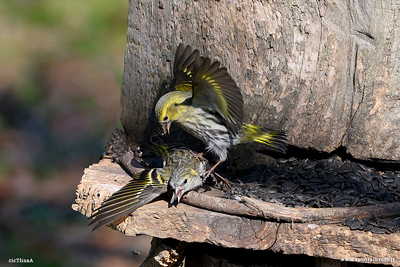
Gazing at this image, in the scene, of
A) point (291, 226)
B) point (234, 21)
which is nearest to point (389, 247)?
point (291, 226)

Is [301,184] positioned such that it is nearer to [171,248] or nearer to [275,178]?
[275,178]

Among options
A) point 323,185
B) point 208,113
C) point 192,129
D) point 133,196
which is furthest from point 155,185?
point 323,185

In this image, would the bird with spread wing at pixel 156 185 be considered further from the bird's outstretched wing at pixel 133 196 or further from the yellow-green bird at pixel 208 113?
the yellow-green bird at pixel 208 113

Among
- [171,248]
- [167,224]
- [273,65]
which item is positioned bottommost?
[171,248]

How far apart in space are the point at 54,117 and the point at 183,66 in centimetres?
349

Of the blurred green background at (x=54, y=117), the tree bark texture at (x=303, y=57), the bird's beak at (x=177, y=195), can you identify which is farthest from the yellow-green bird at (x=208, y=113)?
the blurred green background at (x=54, y=117)

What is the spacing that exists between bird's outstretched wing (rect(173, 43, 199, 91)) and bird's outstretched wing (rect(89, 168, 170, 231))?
0.83 meters

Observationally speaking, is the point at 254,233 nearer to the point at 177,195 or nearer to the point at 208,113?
the point at 177,195

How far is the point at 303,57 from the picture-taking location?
12.7 ft

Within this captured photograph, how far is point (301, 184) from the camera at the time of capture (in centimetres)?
373

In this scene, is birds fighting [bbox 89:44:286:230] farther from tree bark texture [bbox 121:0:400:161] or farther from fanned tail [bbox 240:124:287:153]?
tree bark texture [bbox 121:0:400:161]

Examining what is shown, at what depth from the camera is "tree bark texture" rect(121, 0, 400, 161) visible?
3801 millimetres

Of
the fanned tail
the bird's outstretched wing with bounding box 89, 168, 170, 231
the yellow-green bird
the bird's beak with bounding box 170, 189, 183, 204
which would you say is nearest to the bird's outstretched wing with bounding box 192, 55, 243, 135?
the yellow-green bird

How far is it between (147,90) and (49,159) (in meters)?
3.06
